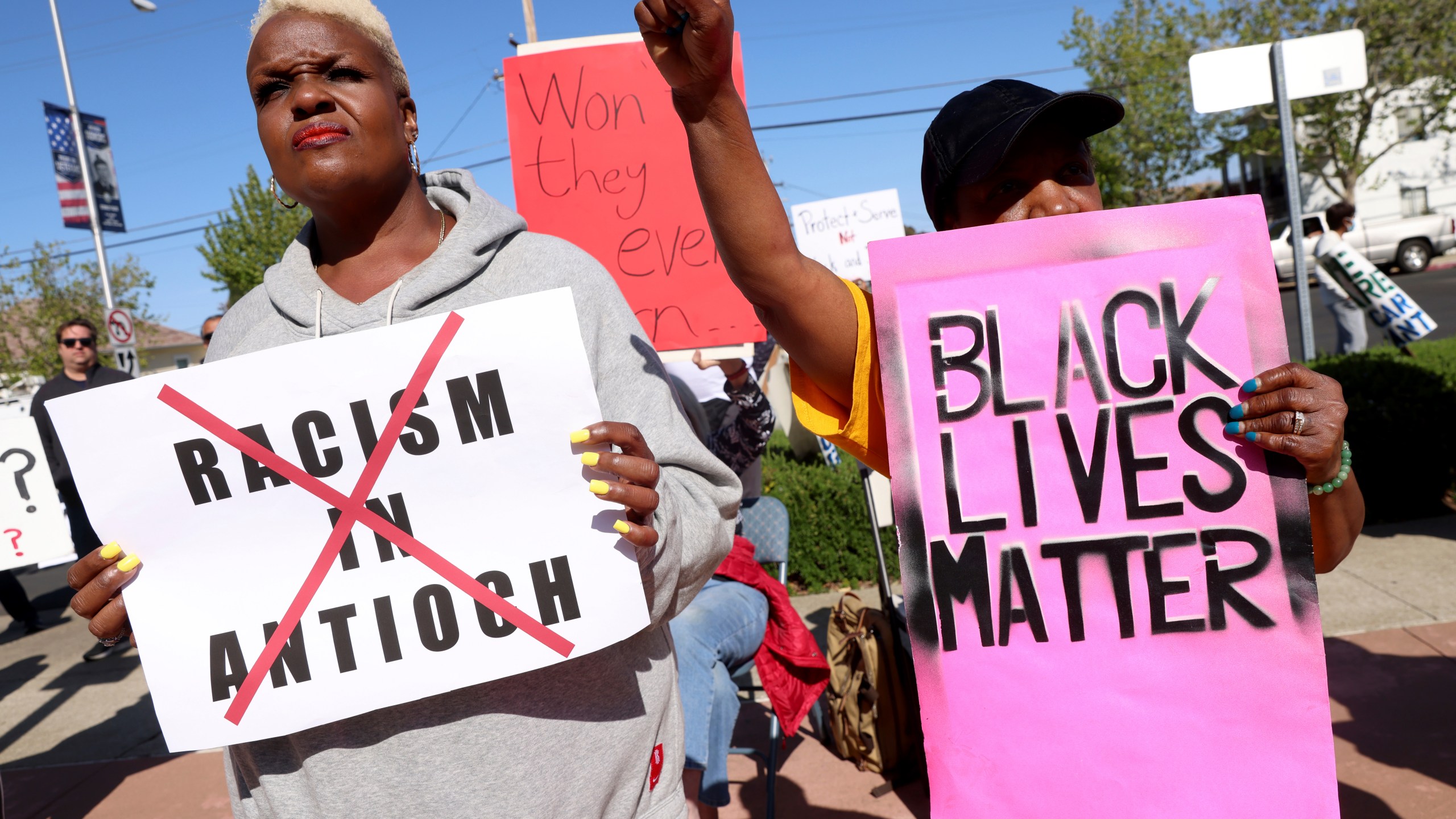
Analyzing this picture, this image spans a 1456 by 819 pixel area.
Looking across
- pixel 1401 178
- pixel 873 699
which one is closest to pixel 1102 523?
pixel 873 699

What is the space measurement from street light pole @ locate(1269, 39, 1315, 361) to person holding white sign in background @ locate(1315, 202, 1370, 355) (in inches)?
117

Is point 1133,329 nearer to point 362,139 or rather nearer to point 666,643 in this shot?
point 666,643

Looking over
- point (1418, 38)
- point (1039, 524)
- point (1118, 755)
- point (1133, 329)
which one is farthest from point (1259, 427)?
point (1418, 38)

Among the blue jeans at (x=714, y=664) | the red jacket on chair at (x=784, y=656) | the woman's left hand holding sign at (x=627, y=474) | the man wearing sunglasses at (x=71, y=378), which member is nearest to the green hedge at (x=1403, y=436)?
the red jacket on chair at (x=784, y=656)

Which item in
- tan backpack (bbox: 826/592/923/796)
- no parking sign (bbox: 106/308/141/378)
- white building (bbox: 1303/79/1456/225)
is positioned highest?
white building (bbox: 1303/79/1456/225)

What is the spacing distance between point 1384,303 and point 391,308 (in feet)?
23.1

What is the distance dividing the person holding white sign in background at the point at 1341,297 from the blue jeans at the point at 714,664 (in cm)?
738

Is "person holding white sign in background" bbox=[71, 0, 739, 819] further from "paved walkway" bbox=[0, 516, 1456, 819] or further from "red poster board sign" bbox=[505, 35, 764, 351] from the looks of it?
"paved walkway" bbox=[0, 516, 1456, 819]

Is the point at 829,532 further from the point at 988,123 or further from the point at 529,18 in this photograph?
the point at 529,18

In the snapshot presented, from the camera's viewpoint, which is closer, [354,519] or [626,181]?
[354,519]

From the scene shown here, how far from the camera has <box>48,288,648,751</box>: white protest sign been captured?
48.3 inches

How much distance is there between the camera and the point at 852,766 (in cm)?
357

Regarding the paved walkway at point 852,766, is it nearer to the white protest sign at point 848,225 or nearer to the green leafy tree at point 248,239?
the white protest sign at point 848,225

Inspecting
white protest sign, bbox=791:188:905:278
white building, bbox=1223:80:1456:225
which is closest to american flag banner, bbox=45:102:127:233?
white protest sign, bbox=791:188:905:278
